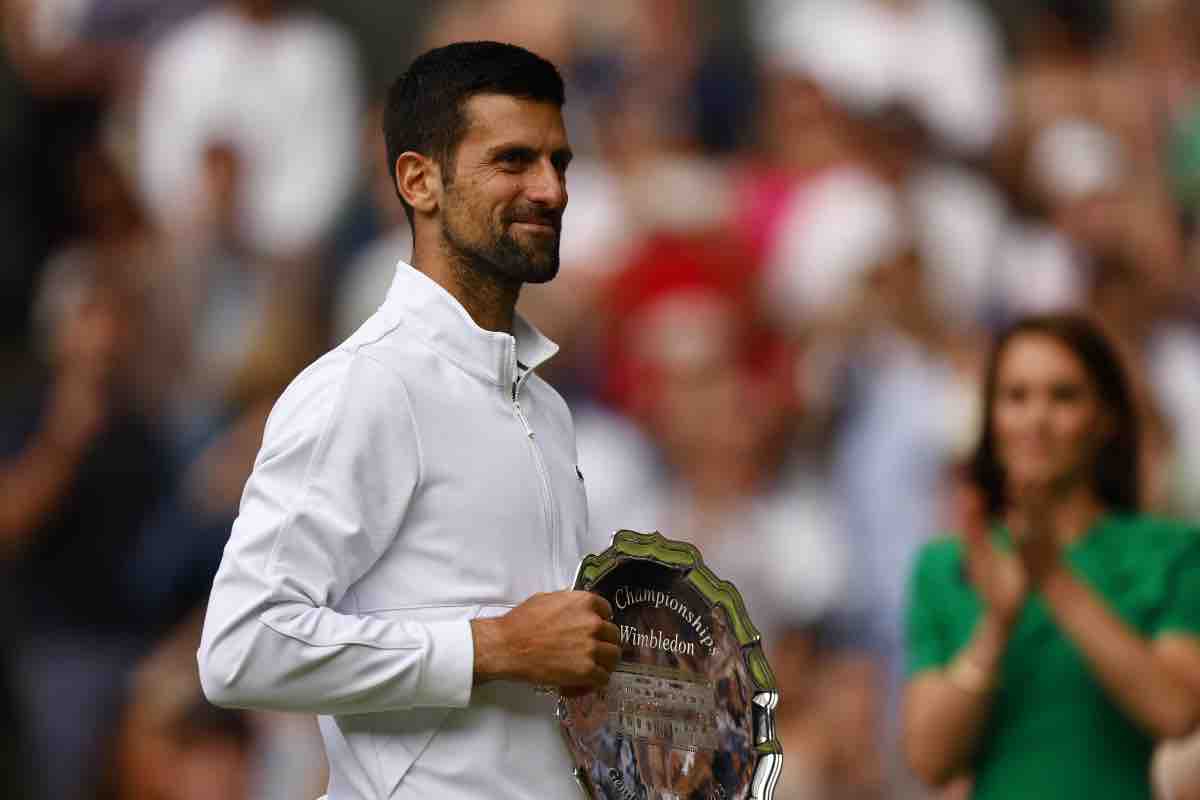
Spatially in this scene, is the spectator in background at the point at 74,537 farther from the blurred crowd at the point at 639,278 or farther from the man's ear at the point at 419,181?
the man's ear at the point at 419,181

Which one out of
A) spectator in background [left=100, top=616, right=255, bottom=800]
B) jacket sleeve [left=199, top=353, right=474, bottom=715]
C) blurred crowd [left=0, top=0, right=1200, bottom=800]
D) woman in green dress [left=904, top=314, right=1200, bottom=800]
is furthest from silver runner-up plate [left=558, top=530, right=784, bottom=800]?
spectator in background [left=100, top=616, right=255, bottom=800]

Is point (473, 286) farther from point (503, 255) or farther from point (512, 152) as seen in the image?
point (512, 152)

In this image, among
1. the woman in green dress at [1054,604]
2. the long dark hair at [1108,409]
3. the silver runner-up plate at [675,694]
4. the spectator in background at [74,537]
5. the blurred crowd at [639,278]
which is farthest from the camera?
the spectator in background at [74,537]

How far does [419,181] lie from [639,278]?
18.2 ft

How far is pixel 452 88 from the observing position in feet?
7.87

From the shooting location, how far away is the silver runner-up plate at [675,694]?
7.48ft

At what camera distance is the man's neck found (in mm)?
2400

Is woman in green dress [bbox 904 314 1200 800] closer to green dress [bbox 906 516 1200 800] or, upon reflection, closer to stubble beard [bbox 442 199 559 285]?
green dress [bbox 906 516 1200 800]

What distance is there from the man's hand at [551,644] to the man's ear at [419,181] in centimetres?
55

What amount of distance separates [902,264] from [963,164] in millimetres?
595

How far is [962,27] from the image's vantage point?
8391 millimetres

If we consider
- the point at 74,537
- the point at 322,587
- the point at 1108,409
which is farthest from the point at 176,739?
the point at 322,587

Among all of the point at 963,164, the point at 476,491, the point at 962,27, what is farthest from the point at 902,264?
the point at 476,491

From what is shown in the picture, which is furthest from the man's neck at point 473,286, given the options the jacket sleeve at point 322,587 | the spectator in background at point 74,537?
the spectator in background at point 74,537
